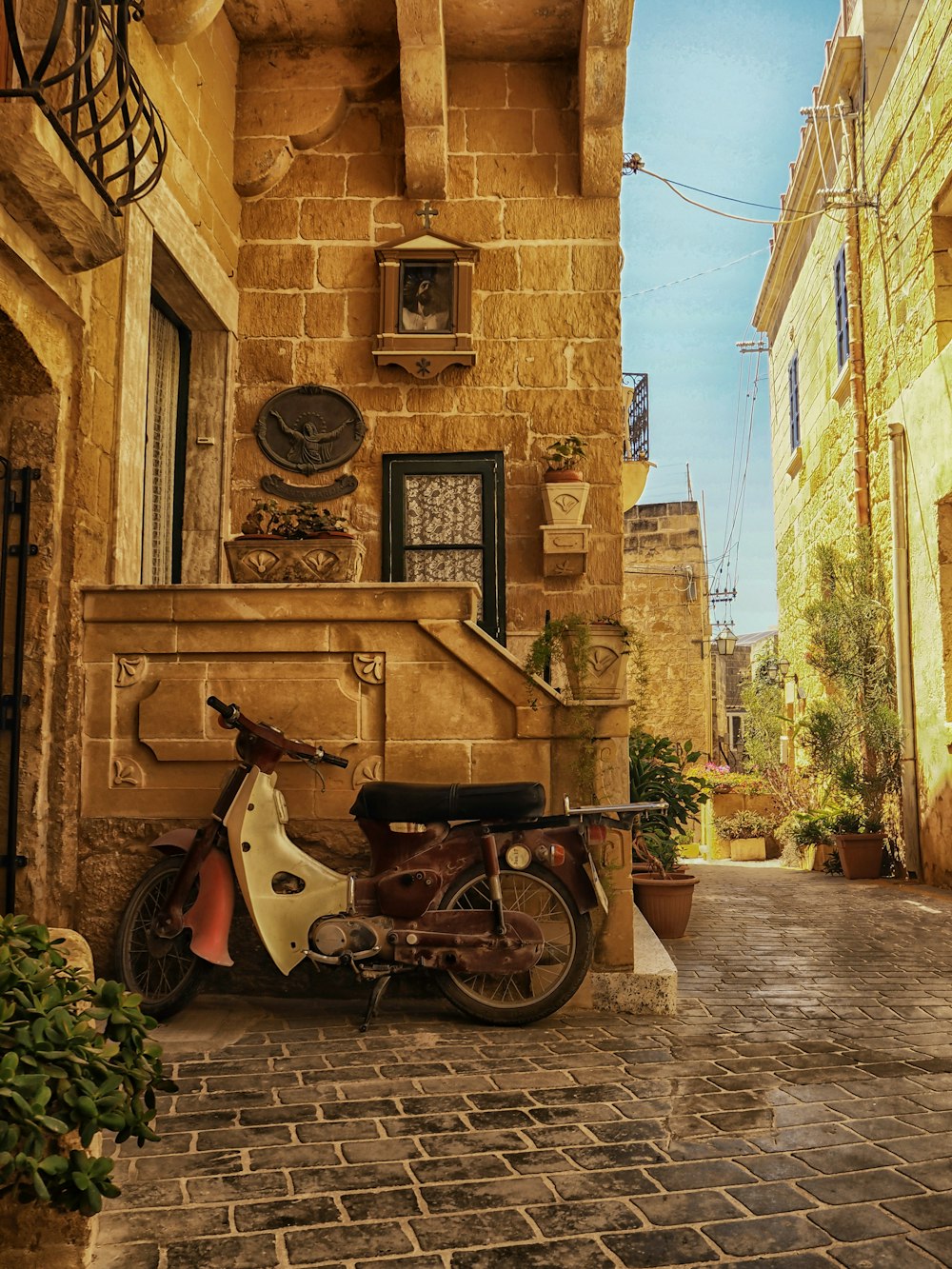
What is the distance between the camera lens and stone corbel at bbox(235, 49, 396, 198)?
7.54 m

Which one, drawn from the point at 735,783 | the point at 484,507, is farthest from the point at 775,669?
the point at 484,507

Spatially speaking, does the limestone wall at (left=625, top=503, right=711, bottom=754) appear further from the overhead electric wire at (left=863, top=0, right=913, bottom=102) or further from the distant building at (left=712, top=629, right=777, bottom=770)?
the overhead electric wire at (left=863, top=0, right=913, bottom=102)

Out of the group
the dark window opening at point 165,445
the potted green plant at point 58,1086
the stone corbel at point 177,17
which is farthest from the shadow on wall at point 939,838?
the potted green plant at point 58,1086

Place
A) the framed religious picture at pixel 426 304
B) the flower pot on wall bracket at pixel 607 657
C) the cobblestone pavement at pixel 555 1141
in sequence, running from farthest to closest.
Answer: the framed religious picture at pixel 426 304, the flower pot on wall bracket at pixel 607 657, the cobblestone pavement at pixel 555 1141

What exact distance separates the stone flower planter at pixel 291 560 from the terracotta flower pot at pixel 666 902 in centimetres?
286

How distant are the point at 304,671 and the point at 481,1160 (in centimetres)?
255

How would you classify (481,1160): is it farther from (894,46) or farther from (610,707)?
(894,46)

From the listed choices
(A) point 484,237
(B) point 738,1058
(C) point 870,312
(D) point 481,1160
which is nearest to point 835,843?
(C) point 870,312

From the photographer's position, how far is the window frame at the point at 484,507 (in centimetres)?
740

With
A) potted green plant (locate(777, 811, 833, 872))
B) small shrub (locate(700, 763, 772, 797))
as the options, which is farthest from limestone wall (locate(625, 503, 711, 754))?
potted green plant (locate(777, 811, 833, 872))

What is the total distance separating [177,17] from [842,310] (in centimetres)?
907

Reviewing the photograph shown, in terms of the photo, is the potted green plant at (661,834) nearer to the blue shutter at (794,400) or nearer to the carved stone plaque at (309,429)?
the carved stone plaque at (309,429)

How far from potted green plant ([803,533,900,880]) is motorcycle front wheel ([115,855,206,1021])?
25.1 ft

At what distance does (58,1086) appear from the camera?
203 cm
